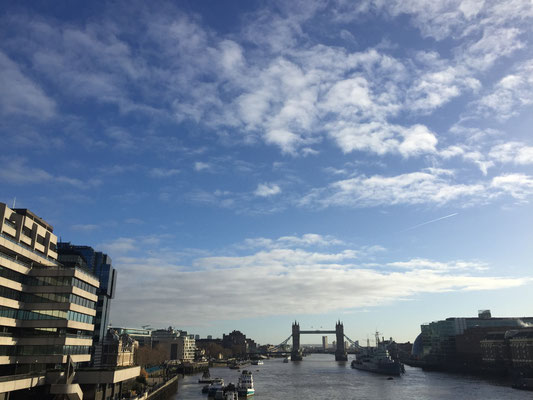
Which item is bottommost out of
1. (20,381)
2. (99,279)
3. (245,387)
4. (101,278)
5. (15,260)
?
(245,387)

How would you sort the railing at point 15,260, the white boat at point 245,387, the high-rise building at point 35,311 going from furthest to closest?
the white boat at point 245,387 < the high-rise building at point 35,311 < the railing at point 15,260

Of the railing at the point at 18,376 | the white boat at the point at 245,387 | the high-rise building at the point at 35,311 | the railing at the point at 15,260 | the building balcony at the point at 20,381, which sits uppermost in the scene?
the railing at the point at 15,260

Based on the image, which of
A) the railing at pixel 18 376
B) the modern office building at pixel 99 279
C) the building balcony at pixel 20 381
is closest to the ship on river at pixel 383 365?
the modern office building at pixel 99 279

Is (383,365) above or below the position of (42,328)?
below

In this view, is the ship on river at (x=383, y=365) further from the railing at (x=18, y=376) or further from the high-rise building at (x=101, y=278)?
the railing at (x=18, y=376)

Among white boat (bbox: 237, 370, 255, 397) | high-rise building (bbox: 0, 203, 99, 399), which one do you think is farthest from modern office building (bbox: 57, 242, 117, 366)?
high-rise building (bbox: 0, 203, 99, 399)

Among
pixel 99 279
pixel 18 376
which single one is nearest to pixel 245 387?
pixel 18 376

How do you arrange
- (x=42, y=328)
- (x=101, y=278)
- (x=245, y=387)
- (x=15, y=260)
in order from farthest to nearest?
1. (x=101, y=278)
2. (x=245, y=387)
3. (x=42, y=328)
4. (x=15, y=260)

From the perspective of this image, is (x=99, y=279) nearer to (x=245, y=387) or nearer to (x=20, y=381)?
(x=245, y=387)

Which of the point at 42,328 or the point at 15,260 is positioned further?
the point at 42,328

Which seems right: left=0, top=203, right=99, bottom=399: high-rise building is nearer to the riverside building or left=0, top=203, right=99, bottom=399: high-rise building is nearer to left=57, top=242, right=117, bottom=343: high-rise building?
the riverside building

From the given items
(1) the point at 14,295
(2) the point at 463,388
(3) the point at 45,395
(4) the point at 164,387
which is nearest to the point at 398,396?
(2) the point at 463,388

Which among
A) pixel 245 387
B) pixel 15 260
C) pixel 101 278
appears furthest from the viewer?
pixel 101 278

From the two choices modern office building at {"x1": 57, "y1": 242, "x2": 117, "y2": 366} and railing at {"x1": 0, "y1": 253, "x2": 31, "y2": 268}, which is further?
modern office building at {"x1": 57, "y1": 242, "x2": 117, "y2": 366}
